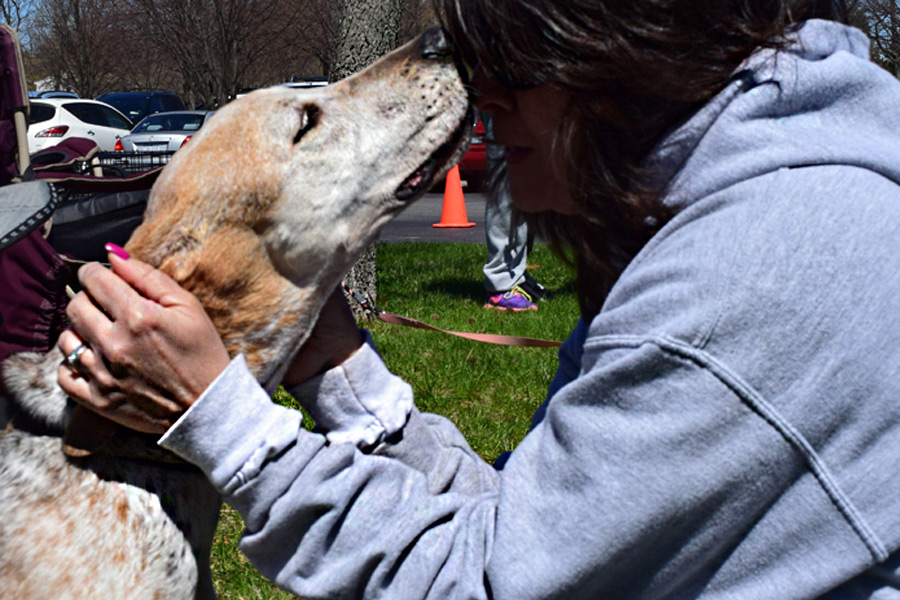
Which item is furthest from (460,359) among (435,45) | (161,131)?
(161,131)

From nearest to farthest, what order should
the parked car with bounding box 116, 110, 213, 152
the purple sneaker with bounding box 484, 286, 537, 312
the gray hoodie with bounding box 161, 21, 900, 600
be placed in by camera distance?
the gray hoodie with bounding box 161, 21, 900, 600 → the purple sneaker with bounding box 484, 286, 537, 312 → the parked car with bounding box 116, 110, 213, 152

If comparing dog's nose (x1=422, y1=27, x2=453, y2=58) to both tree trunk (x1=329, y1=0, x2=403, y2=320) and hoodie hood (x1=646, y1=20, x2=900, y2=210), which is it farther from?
tree trunk (x1=329, y1=0, x2=403, y2=320)

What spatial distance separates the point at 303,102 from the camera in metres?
2.24

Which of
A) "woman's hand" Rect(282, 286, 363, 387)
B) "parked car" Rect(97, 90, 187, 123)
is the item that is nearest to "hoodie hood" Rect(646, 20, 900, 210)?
"woman's hand" Rect(282, 286, 363, 387)

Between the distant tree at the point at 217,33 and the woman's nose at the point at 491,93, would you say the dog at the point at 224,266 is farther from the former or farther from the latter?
the distant tree at the point at 217,33

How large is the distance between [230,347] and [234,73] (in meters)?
29.5

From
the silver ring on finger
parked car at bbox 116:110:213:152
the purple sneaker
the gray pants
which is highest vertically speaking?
the silver ring on finger

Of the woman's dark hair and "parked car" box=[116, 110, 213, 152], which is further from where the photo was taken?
"parked car" box=[116, 110, 213, 152]

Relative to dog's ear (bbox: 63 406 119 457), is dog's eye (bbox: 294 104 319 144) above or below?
above

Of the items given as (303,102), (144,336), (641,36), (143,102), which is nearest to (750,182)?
(641,36)

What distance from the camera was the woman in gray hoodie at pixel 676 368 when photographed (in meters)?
1.26

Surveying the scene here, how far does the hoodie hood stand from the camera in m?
1.38

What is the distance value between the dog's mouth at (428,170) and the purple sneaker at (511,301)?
4511 millimetres

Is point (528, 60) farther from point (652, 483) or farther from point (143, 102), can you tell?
point (143, 102)
